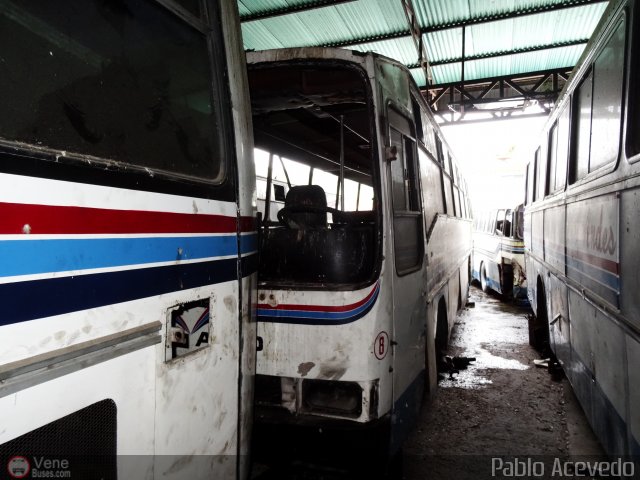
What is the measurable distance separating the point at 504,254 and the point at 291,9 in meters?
7.28

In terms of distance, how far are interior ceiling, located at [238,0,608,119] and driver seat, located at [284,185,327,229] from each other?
531 centimetres

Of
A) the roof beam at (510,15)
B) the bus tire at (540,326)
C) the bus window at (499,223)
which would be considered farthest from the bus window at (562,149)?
the bus window at (499,223)

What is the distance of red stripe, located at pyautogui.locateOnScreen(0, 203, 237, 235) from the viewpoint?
3.40 ft

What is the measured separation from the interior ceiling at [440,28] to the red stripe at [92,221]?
21.7ft

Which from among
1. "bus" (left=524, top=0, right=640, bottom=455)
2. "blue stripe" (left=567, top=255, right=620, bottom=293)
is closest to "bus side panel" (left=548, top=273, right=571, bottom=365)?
"bus" (left=524, top=0, right=640, bottom=455)

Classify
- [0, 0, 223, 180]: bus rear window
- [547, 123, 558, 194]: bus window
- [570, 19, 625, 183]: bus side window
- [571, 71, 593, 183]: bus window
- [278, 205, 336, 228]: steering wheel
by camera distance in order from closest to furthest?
[0, 0, 223, 180]: bus rear window < [570, 19, 625, 183]: bus side window < [278, 205, 336, 228]: steering wheel < [571, 71, 593, 183]: bus window < [547, 123, 558, 194]: bus window

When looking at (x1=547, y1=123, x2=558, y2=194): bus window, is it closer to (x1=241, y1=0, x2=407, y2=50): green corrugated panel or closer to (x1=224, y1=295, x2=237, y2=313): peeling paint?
(x1=241, y1=0, x2=407, y2=50): green corrugated panel

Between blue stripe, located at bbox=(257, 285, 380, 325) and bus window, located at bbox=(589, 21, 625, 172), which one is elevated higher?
bus window, located at bbox=(589, 21, 625, 172)

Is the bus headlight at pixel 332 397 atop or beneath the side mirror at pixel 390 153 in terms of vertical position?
beneath

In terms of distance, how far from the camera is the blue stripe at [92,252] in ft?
3.41

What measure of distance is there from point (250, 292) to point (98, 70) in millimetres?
1162

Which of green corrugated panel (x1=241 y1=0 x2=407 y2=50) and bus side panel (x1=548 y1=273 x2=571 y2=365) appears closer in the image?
bus side panel (x1=548 y1=273 x2=571 y2=365)

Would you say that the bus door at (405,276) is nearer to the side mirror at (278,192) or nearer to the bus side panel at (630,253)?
the bus side panel at (630,253)

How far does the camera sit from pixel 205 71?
1.83 meters
